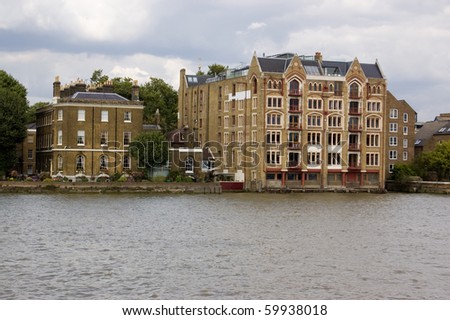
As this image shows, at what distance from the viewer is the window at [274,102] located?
10188 centimetres

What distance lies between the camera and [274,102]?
335 feet

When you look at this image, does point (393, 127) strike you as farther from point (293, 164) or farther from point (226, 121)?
point (226, 121)

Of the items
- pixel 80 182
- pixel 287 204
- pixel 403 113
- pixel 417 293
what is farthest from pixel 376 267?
pixel 403 113

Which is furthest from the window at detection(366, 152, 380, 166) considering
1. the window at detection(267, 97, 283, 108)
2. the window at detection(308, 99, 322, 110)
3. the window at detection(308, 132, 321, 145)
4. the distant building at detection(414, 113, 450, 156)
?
the distant building at detection(414, 113, 450, 156)

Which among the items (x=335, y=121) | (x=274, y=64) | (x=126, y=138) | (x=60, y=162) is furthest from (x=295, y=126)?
(x=60, y=162)

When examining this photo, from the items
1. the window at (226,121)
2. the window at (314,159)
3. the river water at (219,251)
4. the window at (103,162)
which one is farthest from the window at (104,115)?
the river water at (219,251)

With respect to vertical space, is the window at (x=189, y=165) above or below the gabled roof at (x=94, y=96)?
below

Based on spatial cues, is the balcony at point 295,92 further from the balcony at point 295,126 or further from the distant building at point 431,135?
the distant building at point 431,135

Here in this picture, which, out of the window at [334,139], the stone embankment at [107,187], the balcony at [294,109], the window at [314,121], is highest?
the balcony at [294,109]

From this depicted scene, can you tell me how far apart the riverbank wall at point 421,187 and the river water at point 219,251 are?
31.3m

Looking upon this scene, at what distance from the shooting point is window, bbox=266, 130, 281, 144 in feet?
334

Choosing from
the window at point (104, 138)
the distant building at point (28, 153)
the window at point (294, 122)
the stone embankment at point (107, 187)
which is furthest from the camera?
the distant building at point (28, 153)

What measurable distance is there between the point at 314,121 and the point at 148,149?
68.5ft

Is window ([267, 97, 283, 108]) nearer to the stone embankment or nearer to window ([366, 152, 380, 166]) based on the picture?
the stone embankment
